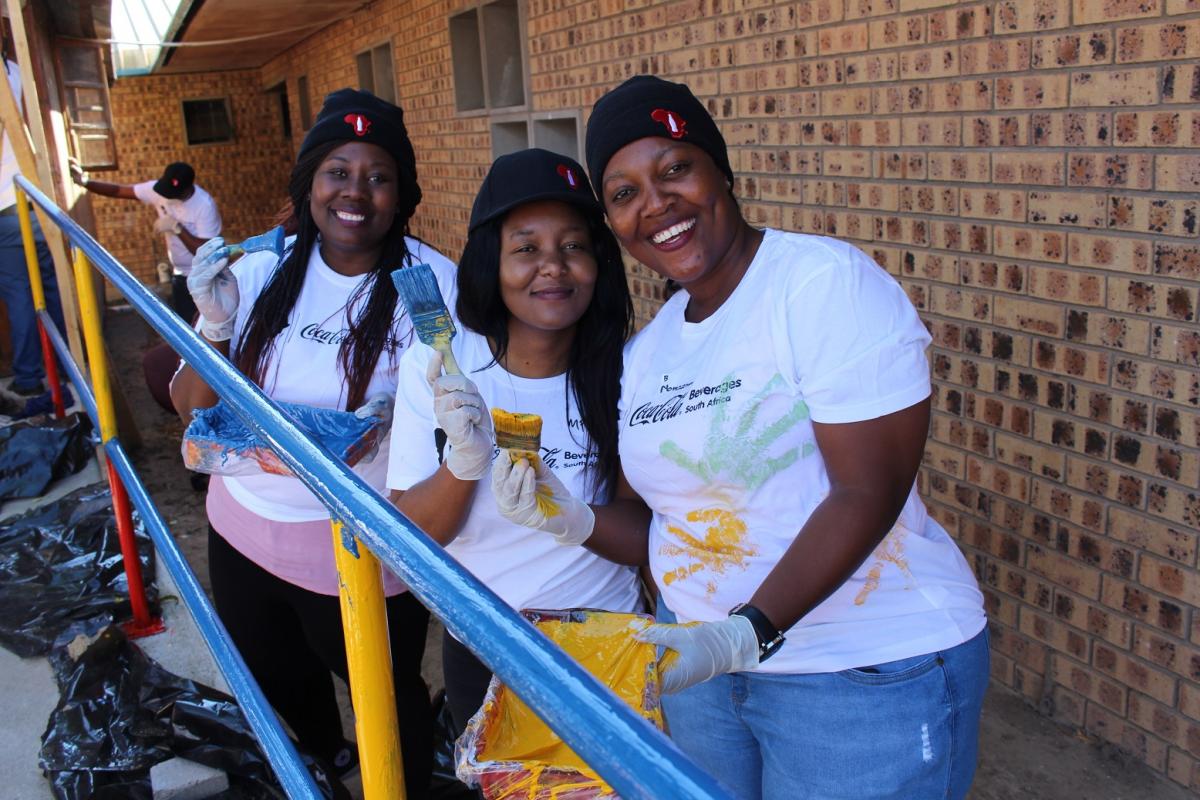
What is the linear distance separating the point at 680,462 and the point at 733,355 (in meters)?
0.19

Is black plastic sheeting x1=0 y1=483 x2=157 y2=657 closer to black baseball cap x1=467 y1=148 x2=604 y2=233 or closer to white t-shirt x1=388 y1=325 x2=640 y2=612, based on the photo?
white t-shirt x1=388 y1=325 x2=640 y2=612

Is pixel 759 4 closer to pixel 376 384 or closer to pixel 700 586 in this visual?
pixel 376 384

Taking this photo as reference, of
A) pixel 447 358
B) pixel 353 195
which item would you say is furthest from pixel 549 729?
pixel 353 195

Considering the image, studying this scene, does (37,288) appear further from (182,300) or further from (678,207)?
(678,207)

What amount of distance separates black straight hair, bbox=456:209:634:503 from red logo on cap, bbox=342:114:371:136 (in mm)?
528

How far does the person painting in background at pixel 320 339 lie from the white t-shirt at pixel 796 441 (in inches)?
33.2

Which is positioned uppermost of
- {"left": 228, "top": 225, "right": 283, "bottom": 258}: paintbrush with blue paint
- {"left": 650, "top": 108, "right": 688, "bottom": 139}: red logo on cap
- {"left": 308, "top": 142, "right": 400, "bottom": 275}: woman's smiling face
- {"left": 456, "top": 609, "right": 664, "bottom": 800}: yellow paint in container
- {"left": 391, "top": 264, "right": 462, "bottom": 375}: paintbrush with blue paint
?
{"left": 650, "top": 108, "right": 688, "bottom": 139}: red logo on cap

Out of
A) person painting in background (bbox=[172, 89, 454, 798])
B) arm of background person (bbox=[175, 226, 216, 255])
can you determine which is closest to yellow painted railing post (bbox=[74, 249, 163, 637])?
person painting in background (bbox=[172, 89, 454, 798])

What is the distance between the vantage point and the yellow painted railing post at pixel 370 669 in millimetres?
1193

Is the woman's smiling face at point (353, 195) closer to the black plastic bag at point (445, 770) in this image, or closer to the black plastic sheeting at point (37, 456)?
the black plastic bag at point (445, 770)

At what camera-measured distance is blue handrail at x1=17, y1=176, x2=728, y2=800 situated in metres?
0.68

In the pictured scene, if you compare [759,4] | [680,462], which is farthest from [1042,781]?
[759,4]

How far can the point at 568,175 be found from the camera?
197 cm

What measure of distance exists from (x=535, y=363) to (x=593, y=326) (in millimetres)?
134
